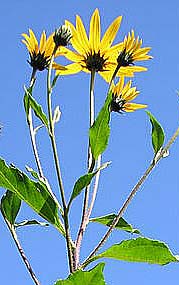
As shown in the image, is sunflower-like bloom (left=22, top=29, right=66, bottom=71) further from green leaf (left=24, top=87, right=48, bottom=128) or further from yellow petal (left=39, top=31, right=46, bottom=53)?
green leaf (left=24, top=87, right=48, bottom=128)

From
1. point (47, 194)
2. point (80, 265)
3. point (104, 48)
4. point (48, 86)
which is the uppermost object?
point (104, 48)

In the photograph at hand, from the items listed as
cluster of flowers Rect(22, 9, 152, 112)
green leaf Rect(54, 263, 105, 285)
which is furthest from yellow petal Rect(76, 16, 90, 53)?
green leaf Rect(54, 263, 105, 285)

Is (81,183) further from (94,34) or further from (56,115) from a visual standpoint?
(94,34)

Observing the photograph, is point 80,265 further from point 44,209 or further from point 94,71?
point 94,71

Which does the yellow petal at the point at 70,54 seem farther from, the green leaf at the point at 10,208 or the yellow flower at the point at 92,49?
the green leaf at the point at 10,208

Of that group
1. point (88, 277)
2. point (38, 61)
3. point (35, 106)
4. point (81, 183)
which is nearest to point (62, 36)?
point (38, 61)

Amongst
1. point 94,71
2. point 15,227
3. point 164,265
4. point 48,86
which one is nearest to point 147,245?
point 164,265
